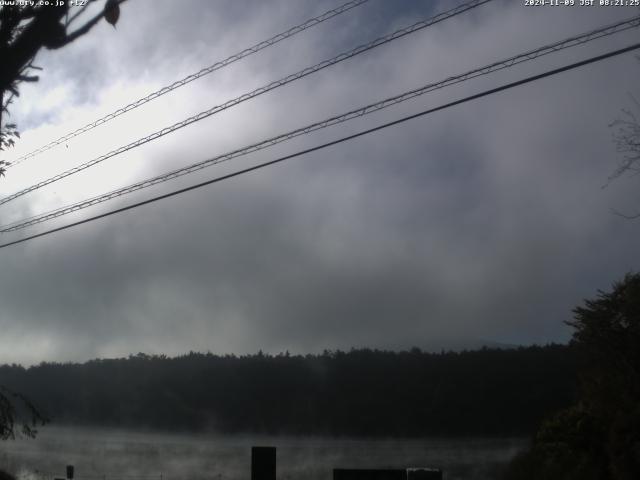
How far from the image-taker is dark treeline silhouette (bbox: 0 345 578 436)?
29.9m

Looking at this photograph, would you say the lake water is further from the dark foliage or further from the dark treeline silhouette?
the dark foliage

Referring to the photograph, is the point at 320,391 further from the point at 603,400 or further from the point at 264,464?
the point at 264,464

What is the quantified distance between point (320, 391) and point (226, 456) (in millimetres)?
10344

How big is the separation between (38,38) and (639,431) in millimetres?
12521

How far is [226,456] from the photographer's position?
115ft

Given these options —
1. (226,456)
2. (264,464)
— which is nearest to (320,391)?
(226,456)

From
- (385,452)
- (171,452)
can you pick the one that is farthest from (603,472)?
(171,452)

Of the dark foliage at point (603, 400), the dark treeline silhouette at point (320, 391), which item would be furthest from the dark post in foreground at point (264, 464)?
the dark treeline silhouette at point (320, 391)

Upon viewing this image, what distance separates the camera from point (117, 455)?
3934 centimetres

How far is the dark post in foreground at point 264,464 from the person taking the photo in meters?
6.47

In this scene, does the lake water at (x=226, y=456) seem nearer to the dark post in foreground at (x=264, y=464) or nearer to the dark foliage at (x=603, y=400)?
the dark foliage at (x=603, y=400)

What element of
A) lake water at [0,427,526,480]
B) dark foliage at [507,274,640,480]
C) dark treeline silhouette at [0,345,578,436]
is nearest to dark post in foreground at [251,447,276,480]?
dark foliage at [507,274,640,480]

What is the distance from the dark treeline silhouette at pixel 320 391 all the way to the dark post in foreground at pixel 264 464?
19658mm

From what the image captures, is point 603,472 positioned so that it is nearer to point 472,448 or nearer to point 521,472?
point 521,472
